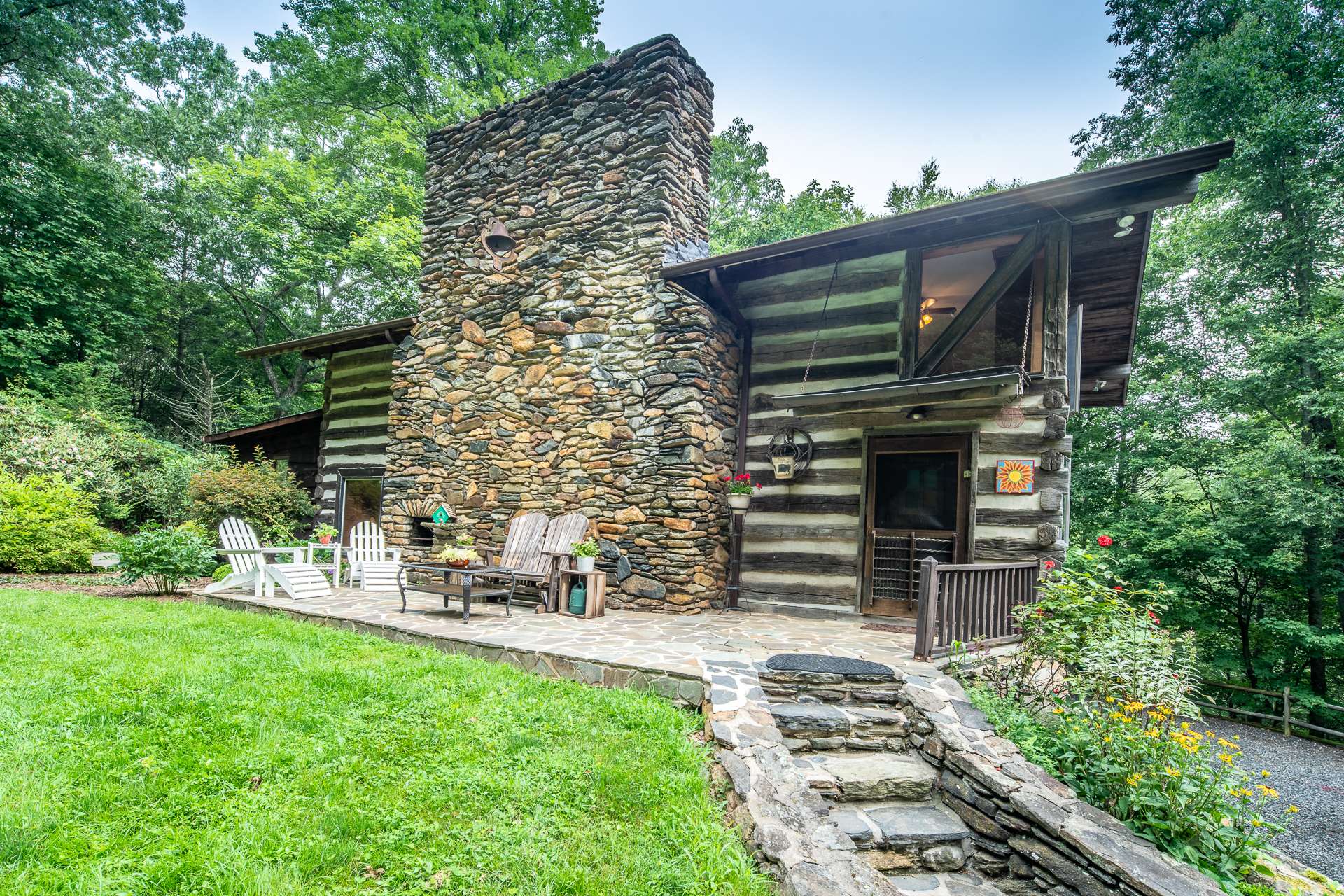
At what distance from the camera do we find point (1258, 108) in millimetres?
12211

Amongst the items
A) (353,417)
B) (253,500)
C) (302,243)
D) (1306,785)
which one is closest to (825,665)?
(1306,785)

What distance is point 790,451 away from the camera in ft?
24.4

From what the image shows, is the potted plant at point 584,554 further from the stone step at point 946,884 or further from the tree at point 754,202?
the tree at point 754,202

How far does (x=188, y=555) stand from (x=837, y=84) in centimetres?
1824

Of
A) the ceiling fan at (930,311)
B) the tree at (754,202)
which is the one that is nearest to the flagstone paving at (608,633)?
the ceiling fan at (930,311)

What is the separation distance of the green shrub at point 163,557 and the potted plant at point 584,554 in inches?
190

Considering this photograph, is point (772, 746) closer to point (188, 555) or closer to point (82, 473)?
point (188, 555)

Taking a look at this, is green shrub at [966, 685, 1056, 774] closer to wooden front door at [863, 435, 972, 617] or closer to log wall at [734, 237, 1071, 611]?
log wall at [734, 237, 1071, 611]

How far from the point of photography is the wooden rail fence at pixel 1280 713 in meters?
10.3

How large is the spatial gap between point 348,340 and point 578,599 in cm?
669

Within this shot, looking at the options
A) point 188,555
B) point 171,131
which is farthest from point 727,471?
point 171,131

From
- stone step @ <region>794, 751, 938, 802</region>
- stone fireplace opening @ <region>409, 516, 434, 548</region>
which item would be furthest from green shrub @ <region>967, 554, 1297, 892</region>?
stone fireplace opening @ <region>409, 516, 434, 548</region>

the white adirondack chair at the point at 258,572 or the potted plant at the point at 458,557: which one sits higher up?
the potted plant at the point at 458,557

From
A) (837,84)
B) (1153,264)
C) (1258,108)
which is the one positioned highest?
(837,84)
